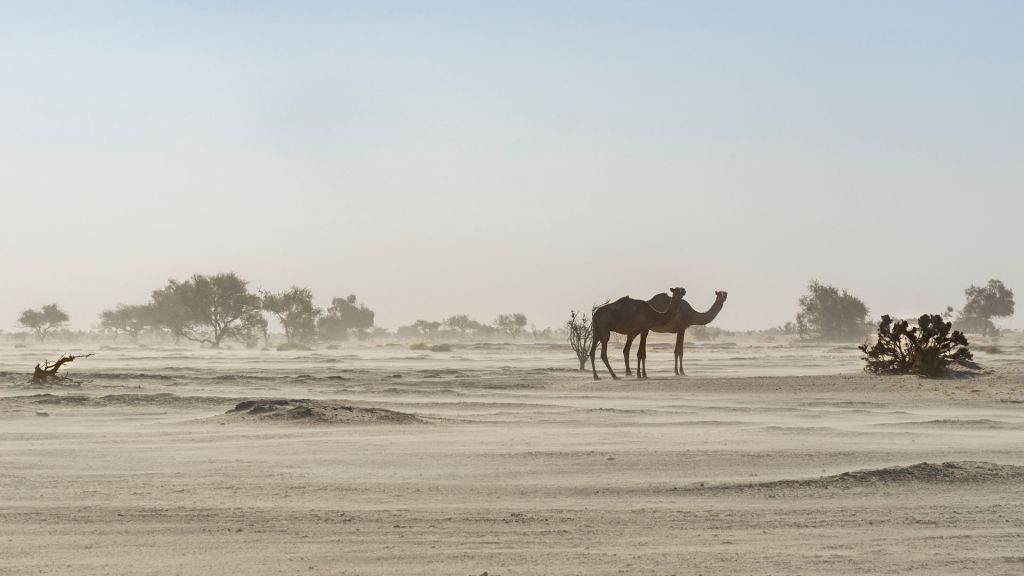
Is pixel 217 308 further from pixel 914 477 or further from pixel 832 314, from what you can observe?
pixel 914 477

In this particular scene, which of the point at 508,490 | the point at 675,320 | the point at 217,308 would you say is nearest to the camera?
the point at 508,490

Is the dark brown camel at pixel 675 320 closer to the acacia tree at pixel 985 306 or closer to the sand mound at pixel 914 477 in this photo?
the sand mound at pixel 914 477

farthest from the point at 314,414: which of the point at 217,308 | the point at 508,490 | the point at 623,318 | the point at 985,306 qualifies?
the point at 985,306

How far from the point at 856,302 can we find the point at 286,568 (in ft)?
294

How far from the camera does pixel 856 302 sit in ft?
307

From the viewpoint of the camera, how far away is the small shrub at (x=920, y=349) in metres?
28.2

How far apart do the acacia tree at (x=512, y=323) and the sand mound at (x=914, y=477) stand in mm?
106072

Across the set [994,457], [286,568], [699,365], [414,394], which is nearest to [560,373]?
[699,365]

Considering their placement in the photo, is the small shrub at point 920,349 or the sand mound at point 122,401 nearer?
the sand mound at point 122,401

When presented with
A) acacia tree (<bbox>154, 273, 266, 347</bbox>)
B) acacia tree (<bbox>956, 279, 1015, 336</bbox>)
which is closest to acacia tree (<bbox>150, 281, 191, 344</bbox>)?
acacia tree (<bbox>154, 273, 266, 347</bbox>)

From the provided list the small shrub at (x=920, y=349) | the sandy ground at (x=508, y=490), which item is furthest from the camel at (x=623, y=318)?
the sandy ground at (x=508, y=490)

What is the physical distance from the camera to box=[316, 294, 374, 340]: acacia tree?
112 m

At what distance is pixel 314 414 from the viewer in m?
17.0

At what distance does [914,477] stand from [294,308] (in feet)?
269
